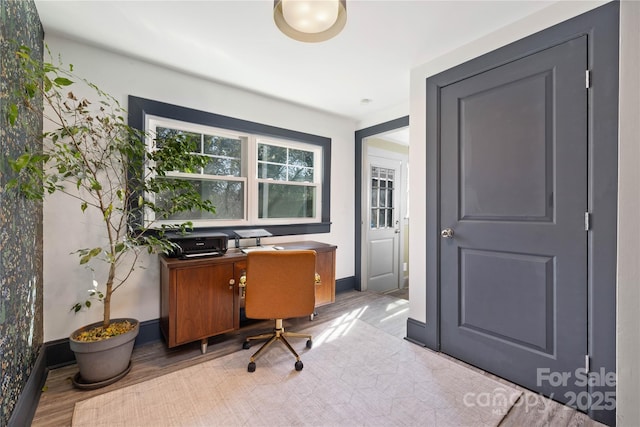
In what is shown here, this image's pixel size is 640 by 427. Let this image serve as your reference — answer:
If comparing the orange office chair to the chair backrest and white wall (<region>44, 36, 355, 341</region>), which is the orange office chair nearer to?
the chair backrest

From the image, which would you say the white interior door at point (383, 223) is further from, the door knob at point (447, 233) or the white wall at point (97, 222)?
the door knob at point (447, 233)

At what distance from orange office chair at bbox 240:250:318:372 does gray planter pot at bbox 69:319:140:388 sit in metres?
0.84

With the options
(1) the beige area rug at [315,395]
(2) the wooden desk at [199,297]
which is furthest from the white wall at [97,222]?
(1) the beige area rug at [315,395]

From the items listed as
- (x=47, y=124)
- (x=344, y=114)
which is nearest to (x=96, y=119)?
(x=47, y=124)

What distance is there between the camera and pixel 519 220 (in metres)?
1.85

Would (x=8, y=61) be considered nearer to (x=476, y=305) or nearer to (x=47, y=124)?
(x=47, y=124)

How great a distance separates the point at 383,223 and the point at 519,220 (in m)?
2.41

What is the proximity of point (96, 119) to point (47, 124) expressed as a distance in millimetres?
292

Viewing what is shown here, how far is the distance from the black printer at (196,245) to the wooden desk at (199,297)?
0.21ft

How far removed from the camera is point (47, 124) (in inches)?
77.5

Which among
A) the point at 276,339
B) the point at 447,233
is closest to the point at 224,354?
the point at 276,339

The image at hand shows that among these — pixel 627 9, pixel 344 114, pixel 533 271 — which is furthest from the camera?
pixel 344 114

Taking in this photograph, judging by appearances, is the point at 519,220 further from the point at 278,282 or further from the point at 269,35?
the point at 269,35

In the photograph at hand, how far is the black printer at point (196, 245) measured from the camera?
221cm
